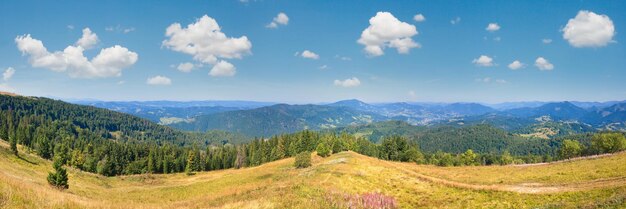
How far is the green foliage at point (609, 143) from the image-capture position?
116375 mm

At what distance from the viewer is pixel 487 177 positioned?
50.8 metres

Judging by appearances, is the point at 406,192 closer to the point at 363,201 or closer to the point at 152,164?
the point at 363,201

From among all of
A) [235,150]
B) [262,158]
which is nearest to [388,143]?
[262,158]

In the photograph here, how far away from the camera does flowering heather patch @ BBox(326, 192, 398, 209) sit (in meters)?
28.7

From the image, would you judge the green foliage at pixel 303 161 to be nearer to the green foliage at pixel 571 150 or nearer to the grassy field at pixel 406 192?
the grassy field at pixel 406 192

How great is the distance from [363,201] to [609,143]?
134056 mm

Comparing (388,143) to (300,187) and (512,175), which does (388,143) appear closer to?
(512,175)

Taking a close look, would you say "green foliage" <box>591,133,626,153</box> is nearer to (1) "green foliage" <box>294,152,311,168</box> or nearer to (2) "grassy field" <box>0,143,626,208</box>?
(2) "grassy field" <box>0,143,626,208</box>

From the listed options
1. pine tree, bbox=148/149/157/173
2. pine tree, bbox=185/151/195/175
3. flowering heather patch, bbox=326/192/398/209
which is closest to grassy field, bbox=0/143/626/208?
flowering heather patch, bbox=326/192/398/209

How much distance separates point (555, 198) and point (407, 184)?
635 inches

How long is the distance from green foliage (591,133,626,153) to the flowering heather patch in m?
125

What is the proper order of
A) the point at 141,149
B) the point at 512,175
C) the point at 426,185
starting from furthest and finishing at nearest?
1. the point at 141,149
2. the point at 512,175
3. the point at 426,185

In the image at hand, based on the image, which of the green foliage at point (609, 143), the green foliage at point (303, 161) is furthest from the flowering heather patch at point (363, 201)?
→ the green foliage at point (609, 143)

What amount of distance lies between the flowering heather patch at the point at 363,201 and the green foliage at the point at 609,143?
12514cm
